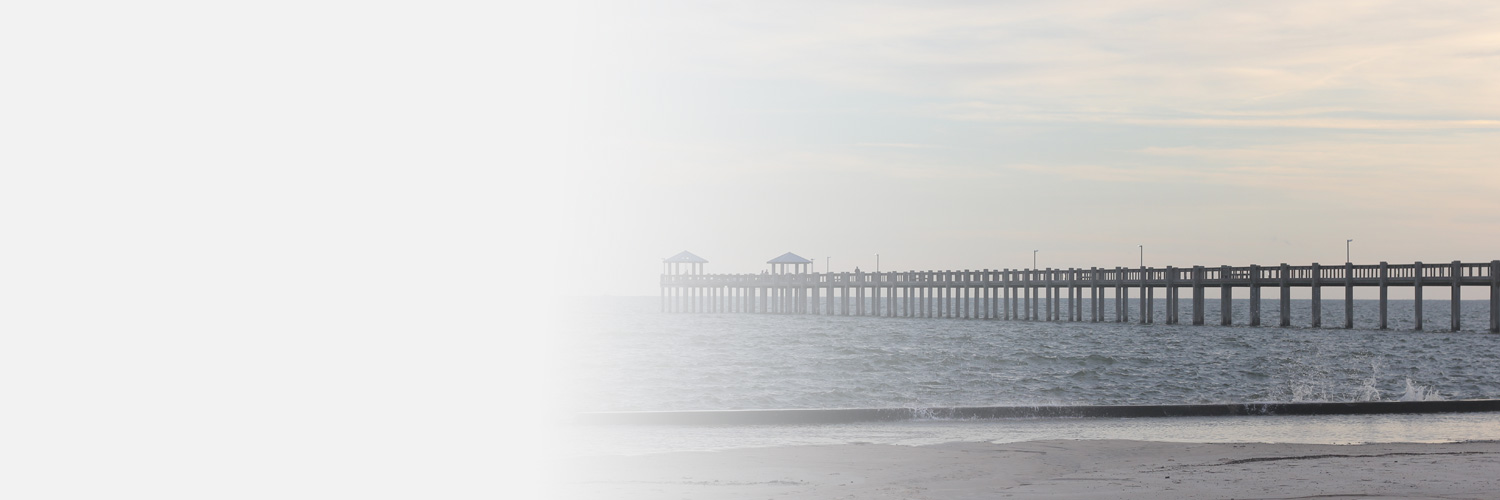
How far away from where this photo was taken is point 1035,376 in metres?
33.8

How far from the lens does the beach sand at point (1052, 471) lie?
32.8ft

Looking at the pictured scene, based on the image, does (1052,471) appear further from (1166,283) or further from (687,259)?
(687,259)

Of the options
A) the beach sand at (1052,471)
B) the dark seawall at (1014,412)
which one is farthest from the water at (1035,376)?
the beach sand at (1052,471)

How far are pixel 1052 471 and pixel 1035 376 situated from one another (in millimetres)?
23112

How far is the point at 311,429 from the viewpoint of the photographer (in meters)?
17.5

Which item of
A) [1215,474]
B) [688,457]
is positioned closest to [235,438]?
[688,457]

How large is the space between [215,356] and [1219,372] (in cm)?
3073

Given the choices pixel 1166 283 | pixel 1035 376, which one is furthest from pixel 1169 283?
pixel 1035 376

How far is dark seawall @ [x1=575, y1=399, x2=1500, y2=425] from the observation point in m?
16.0

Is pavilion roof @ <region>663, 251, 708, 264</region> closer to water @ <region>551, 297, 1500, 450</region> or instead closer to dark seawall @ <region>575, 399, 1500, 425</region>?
water @ <region>551, 297, 1500, 450</region>

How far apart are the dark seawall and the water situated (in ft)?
1.26

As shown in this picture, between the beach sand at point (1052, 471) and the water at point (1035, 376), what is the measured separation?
58.3 inches

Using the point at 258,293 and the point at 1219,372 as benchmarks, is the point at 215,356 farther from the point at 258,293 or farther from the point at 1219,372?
the point at 258,293

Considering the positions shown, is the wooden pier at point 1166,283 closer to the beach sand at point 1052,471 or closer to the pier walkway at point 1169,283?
the pier walkway at point 1169,283
